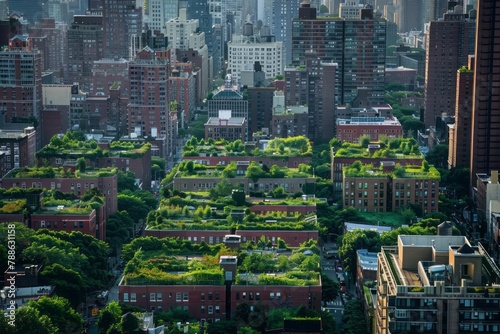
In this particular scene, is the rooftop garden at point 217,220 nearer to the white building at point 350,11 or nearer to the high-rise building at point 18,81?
the high-rise building at point 18,81

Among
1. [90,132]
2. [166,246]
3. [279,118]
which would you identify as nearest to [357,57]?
[279,118]

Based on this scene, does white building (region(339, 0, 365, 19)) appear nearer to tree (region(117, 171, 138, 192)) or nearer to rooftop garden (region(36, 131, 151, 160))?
rooftop garden (region(36, 131, 151, 160))

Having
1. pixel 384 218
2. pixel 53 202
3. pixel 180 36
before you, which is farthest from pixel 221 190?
pixel 180 36

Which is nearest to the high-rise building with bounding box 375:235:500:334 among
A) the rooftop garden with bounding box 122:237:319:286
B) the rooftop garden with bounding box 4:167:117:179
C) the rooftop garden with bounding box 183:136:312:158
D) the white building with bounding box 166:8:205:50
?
the rooftop garden with bounding box 122:237:319:286

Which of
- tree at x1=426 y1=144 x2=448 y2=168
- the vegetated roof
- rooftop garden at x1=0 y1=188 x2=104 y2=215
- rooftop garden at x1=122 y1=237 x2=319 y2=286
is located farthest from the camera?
tree at x1=426 y1=144 x2=448 y2=168

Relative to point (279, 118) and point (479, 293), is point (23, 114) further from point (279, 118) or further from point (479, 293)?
point (479, 293)

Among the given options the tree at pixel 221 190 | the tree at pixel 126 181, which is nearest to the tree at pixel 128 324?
the tree at pixel 221 190

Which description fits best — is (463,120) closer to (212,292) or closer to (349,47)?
(349,47)
